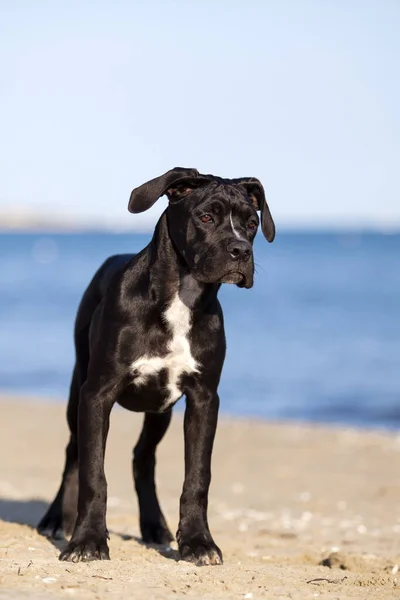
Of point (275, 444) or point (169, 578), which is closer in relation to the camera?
point (169, 578)

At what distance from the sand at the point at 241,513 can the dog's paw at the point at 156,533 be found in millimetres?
68

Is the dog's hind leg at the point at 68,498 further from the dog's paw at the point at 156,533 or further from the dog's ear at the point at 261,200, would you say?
the dog's ear at the point at 261,200

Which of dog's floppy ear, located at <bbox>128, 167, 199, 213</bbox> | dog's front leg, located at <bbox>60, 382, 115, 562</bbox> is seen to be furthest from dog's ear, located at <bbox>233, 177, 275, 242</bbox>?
dog's front leg, located at <bbox>60, 382, 115, 562</bbox>

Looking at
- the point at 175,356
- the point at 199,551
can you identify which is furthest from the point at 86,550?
the point at 175,356

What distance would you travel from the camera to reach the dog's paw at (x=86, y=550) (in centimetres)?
562

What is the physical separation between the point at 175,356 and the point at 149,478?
1.45m

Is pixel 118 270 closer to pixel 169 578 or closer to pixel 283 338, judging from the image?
pixel 169 578

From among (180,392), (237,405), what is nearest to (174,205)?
(180,392)

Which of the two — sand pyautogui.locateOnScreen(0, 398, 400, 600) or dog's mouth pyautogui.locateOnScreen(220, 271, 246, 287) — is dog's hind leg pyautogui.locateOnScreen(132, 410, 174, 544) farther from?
dog's mouth pyautogui.locateOnScreen(220, 271, 246, 287)

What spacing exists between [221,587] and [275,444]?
297 inches

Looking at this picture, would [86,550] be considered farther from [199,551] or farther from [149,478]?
[149,478]

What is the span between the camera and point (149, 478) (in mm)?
7039

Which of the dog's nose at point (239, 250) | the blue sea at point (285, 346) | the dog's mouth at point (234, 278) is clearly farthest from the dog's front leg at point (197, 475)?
the blue sea at point (285, 346)

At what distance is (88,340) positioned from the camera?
22.3 ft
